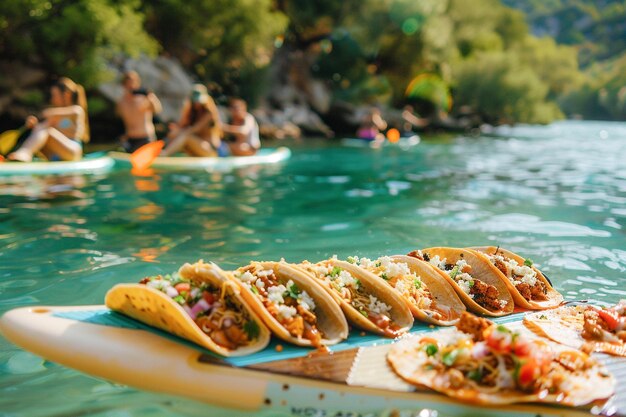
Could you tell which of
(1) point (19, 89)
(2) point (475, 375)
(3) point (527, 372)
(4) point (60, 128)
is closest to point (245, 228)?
(2) point (475, 375)

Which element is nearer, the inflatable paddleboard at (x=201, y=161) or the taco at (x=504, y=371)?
the taco at (x=504, y=371)

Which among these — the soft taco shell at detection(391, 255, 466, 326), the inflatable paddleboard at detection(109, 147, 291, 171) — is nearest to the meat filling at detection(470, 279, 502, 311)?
the soft taco shell at detection(391, 255, 466, 326)

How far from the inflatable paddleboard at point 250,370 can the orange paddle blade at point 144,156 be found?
34.7ft

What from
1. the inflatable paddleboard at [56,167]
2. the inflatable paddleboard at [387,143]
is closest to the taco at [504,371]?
the inflatable paddleboard at [56,167]

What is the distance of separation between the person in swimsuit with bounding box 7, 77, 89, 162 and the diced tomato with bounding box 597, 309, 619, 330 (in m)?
12.4

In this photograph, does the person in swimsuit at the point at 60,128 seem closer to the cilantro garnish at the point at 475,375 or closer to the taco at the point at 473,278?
the taco at the point at 473,278

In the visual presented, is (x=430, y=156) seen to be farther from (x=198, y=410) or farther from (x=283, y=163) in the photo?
(x=198, y=410)

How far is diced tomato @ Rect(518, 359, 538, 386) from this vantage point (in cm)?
374

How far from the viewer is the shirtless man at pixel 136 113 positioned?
626 inches

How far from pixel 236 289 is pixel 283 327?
42 centimetres

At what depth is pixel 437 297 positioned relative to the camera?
5305mm

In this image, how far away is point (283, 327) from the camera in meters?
4.34

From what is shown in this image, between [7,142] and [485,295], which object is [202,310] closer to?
[485,295]

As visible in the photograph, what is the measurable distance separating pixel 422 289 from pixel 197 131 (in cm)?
1182
